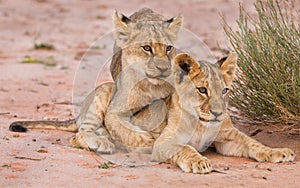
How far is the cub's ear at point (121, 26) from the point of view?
6.77 meters

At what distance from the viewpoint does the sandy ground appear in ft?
17.9

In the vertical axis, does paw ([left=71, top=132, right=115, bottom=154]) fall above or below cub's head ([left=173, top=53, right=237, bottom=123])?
below

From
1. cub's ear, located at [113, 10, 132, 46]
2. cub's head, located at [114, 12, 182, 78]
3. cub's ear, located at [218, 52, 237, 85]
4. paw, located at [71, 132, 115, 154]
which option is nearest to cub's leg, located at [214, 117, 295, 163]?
cub's ear, located at [218, 52, 237, 85]

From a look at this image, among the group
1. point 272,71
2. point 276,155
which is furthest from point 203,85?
point 272,71

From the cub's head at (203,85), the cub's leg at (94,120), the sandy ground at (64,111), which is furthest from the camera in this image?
the cub's leg at (94,120)

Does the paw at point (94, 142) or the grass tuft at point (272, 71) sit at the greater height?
the grass tuft at point (272, 71)

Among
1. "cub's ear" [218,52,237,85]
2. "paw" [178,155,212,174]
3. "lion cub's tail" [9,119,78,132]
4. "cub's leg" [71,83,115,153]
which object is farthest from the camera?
"lion cub's tail" [9,119,78,132]

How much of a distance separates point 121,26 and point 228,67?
1245mm

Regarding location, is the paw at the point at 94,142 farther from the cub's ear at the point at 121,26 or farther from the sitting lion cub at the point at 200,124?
the cub's ear at the point at 121,26

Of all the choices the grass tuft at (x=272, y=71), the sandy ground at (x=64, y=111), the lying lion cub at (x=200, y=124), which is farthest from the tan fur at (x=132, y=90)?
the grass tuft at (x=272, y=71)

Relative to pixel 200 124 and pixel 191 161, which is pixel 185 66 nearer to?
pixel 200 124

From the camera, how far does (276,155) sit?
597 cm

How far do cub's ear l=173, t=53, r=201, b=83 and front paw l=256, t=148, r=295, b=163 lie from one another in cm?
89

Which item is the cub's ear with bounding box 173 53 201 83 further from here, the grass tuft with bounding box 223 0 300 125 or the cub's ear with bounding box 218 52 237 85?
the grass tuft with bounding box 223 0 300 125
